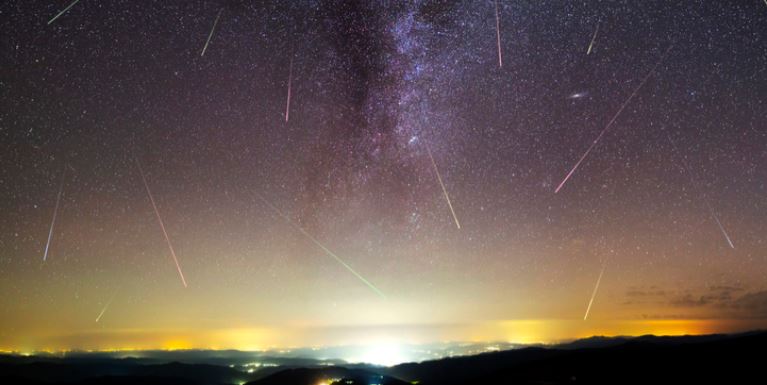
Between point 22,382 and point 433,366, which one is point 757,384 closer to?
point 433,366

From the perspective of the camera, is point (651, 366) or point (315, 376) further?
point (315, 376)

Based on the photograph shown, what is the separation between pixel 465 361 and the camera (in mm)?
184750

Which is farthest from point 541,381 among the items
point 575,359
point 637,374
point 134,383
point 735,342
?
point 134,383

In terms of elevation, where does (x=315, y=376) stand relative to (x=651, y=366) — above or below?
below

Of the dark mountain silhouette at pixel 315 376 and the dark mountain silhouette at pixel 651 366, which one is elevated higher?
the dark mountain silhouette at pixel 651 366

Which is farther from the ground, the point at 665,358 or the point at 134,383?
the point at 665,358

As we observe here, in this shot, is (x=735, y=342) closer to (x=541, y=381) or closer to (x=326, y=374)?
(x=541, y=381)

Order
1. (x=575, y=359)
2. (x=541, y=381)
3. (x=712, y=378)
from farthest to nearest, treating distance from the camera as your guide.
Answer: (x=575, y=359) → (x=541, y=381) → (x=712, y=378)

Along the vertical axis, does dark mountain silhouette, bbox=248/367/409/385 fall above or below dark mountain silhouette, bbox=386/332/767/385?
below

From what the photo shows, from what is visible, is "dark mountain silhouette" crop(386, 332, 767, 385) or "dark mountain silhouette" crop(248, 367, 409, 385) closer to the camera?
"dark mountain silhouette" crop(386, 332, 767, 385)

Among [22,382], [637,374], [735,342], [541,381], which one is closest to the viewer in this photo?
[637,374]

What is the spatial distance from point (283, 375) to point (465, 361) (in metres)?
67.0

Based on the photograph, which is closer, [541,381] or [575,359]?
[541,381]

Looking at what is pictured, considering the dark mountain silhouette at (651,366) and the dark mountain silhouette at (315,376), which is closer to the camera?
the dark mountain silhouette at (651,366)
